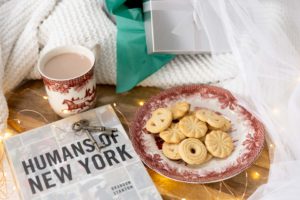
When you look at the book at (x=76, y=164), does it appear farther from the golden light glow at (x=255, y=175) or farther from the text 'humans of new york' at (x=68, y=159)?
the golden light glow at (x=255, y=175)

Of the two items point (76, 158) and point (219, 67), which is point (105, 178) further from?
point (219, 67)

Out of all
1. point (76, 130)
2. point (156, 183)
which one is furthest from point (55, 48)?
point (156, 183)

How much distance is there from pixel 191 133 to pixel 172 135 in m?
0.02

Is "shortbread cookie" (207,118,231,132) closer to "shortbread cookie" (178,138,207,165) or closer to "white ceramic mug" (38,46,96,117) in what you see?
"shortbread cookie" (178,138,207,165)

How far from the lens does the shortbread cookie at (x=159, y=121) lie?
595mm

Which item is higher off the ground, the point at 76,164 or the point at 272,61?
the point at 272,61

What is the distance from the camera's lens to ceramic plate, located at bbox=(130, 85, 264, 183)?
56cm

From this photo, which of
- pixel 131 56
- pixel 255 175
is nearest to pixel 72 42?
pixel 131 56

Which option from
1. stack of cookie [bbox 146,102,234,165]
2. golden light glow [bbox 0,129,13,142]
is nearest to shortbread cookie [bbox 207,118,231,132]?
stack of cookie [bbox 146,102,234,165]

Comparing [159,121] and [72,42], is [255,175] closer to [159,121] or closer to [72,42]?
[159,121]

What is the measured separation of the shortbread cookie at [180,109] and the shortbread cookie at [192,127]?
1 centimetres

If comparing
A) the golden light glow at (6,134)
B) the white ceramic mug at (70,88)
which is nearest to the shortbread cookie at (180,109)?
the white ceramic mug at (70,88)

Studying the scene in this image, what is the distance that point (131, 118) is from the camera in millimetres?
648

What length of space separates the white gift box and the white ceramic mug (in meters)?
0.10
